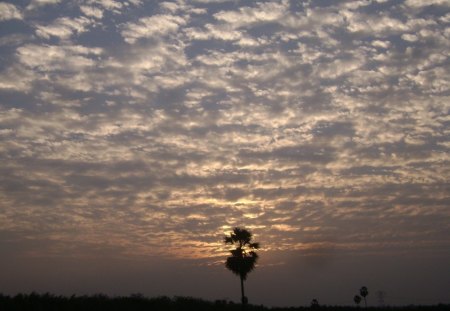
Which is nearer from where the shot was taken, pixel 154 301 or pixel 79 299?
pixel 79 299

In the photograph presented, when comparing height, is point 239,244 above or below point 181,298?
above

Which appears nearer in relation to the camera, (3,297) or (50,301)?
(3,297)

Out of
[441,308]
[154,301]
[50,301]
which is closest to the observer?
[50,301]

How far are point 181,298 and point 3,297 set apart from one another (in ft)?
79.0

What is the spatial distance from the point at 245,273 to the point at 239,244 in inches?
160

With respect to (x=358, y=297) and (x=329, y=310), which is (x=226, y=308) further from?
(x=358, y=297)

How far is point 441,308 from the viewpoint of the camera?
94250mm

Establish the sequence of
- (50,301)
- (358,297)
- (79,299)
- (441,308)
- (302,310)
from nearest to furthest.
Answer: (50,301), (79,299), (302,310), (441,308), (358,297)

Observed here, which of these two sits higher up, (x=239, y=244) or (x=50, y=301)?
(x=239, y=244)

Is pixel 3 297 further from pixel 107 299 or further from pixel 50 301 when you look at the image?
pixel 107 299

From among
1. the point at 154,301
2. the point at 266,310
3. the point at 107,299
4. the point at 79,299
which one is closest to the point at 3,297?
the point at 79,299

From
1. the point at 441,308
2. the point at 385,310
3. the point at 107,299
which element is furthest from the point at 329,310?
the point at 107,299

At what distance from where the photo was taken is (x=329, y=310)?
8806 cm

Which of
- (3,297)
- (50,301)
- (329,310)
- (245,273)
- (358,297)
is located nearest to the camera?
(3,297)
